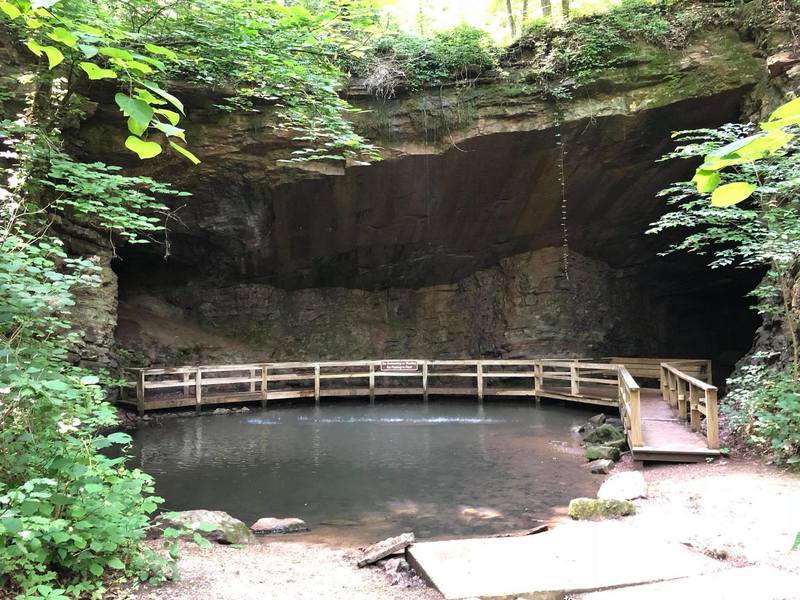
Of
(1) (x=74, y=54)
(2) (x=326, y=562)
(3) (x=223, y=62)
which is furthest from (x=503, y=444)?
(1) (x=74, y=54)

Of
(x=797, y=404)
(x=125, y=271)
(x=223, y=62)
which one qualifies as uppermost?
(x=223, y=62)

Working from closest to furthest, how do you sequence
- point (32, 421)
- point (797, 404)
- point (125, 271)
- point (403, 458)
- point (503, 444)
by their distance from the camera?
point (32, 421) → point (797, 404) → point (403, 458) → point (503, 444) → point (125, 271)

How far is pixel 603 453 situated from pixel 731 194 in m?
6.95

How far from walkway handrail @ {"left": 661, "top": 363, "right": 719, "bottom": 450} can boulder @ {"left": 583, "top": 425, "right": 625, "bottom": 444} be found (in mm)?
901

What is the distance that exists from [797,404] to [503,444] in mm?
3975

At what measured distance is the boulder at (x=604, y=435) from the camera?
8.24 m

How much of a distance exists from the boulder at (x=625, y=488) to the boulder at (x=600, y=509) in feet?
1.36

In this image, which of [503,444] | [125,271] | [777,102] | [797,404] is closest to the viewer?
[797,404]

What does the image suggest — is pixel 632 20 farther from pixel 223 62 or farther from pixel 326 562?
pixel 326 562

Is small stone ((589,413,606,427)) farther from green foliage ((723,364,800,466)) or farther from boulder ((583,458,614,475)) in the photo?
boulder ((583,458,614,475))

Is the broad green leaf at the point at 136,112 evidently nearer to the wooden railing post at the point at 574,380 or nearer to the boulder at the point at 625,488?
the boulder at the point at 625,488

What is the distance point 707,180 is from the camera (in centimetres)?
108

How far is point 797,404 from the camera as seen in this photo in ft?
18.8

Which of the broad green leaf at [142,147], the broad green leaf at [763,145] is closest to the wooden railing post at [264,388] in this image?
the broad green leaf at [142,147]
